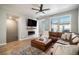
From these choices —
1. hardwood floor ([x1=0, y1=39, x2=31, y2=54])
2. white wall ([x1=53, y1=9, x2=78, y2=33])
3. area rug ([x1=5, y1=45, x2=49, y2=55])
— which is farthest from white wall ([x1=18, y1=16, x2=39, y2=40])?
white wall ([x1=53, y1=9, x2=78, y2=33])

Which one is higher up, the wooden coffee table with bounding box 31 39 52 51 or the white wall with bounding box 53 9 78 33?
the white wall with bounding box 53 9 78 33

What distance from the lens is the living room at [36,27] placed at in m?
1.66

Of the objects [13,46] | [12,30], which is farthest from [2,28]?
[13,46]

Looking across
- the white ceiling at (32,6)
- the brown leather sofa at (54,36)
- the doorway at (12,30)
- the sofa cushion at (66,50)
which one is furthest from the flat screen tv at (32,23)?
the sofa cushion at (66,50)

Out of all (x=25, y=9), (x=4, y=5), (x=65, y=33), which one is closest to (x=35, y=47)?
(x=65, y=33)

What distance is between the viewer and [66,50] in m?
1.57

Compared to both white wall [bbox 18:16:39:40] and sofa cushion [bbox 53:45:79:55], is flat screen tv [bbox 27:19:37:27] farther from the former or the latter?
sofa cushion [bbox 53:45:79:55]

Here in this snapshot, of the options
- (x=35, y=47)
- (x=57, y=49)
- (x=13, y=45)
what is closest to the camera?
(x=57, y=49)

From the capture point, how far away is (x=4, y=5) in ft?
5.48

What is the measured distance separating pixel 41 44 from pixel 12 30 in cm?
70

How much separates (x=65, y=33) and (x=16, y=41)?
105 centimetres

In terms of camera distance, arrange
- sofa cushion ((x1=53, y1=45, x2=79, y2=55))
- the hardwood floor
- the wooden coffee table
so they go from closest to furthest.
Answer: sofa cushion ((x1=53, y1=45, x2=79, y2=55)) → the hardwood floor → the wooden coffee table

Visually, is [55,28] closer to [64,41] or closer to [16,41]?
[64,41]

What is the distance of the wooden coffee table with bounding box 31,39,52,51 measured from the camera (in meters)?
1.76
